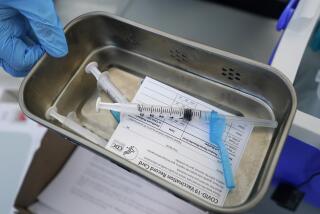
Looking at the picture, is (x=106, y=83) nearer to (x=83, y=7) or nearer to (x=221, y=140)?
(x=221, y=140)

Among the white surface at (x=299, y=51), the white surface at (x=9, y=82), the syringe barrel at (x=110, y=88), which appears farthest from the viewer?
the white surface at (x=9, y=82)

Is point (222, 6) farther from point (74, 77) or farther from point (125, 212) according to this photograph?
point (125, 212)

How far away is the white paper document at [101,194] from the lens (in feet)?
2.21

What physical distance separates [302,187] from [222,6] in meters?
0.47

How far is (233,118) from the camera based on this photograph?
521 millimetres

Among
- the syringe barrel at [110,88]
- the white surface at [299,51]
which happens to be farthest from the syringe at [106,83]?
the white surface at [299,51]

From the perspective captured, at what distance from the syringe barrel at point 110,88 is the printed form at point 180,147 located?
27mm

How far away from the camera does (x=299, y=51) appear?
49 cm

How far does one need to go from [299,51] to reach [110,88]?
0.31 meters

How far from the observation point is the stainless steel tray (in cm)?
48

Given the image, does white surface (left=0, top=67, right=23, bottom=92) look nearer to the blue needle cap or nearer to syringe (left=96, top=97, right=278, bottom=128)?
syringe (left=96, top=97, right=278, bottom=128)

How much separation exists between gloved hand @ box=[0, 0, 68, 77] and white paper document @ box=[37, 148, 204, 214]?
0.28 m

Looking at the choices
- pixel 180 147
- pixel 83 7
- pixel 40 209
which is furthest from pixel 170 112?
pixel 83 7

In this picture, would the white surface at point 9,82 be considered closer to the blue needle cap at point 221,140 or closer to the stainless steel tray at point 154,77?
the stainless steel tray at point 154,77
